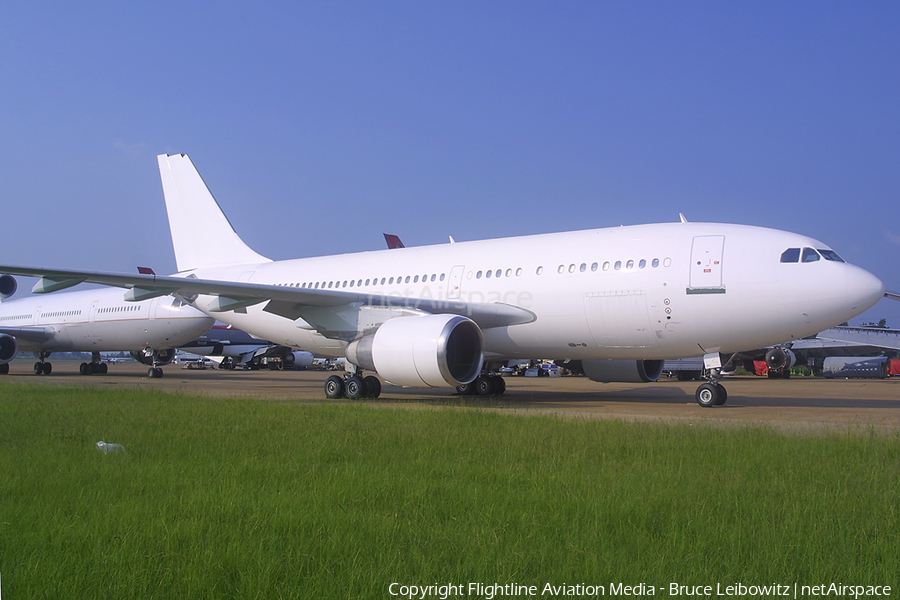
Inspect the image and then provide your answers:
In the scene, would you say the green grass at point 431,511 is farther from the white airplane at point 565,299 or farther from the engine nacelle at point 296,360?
the engine nacelle at point 296,360

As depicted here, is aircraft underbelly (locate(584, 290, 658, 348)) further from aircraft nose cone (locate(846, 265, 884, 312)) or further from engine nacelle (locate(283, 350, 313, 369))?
engine nacelle (locate(283, 350, 313, 369))

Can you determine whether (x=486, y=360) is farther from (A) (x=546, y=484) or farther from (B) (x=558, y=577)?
(B) (x=558, y=577)

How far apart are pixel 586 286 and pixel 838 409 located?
16.8ft

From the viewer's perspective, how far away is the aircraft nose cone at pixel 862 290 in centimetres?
1116

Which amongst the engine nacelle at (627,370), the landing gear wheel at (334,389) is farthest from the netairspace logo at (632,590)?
the engine nacelle at (627,370)

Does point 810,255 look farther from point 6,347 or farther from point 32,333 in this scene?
point 32,333

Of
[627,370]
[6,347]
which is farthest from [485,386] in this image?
[6,347]

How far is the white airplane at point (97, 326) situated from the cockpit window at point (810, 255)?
2030 centimetres

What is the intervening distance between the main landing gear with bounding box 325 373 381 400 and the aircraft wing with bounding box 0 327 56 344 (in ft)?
69.5

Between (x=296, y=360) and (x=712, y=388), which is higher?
(x=712, y=388)

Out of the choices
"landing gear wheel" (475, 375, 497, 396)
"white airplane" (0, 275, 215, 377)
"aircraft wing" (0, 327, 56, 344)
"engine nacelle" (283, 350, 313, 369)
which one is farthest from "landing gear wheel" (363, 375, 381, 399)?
"engine nacelle" (283, 350, 313, 369)

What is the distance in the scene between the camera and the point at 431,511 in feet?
13.6

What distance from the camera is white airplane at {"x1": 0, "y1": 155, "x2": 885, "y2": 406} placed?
38.2 feet

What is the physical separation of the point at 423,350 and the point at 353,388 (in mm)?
3197
